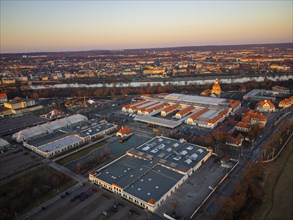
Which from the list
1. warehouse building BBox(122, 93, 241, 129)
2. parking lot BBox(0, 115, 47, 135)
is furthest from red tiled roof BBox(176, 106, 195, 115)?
parking lot BBox(0, 115, 47, 135)

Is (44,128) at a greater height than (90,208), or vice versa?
(44,128)

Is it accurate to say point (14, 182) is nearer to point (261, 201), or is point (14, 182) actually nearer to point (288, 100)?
point (261, 201)

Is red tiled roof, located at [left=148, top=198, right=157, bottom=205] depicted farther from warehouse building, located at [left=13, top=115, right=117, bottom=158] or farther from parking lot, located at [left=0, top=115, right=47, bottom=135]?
parking lot, located at [left=0, top=115, right=47, bottom=135]

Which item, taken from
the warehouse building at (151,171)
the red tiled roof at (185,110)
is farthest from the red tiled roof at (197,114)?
the warehouse building at (151,171)

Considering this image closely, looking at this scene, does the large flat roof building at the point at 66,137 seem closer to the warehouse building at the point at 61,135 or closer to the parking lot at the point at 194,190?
the warehouse building at the point at 61,135

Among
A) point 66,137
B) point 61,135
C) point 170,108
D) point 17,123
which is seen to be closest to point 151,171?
point 66,137

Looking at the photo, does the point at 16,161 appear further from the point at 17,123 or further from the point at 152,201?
the point at 152,201

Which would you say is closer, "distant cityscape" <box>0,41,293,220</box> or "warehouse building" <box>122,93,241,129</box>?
"distant cityscape" <box>0,41,293,220</box>
